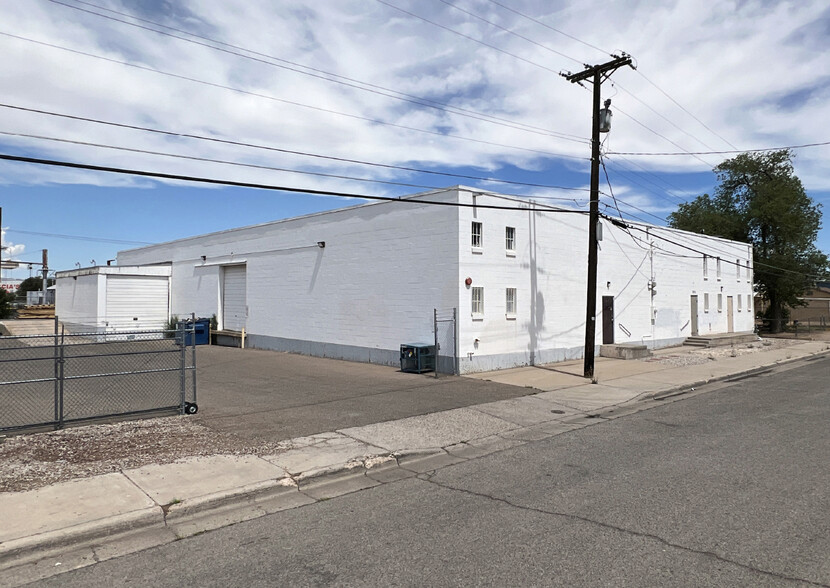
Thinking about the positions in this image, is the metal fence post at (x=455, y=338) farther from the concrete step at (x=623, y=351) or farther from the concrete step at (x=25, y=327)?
the concrete step at (x=25, y=327)

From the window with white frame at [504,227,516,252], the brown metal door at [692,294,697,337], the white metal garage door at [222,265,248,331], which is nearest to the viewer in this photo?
the window with white frame at [504,227,516,252]

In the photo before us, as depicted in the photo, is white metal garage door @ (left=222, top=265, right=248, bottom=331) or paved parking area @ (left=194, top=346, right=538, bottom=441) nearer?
paved parking area @ (left=194, top=346, right=538, bottom=441)

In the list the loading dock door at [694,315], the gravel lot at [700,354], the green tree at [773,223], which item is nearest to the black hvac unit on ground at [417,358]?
the gravel lot at [700,354]

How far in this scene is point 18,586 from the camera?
4.36m

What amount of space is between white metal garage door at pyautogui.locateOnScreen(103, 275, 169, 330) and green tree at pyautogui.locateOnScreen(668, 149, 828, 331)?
42546 millimetres

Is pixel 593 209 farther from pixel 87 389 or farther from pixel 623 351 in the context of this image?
pixel 87 389

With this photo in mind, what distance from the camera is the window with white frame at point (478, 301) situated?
17.3 metres

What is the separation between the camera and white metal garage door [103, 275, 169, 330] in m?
30.0

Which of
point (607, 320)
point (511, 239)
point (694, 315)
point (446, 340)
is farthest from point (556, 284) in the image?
point (694, 315)

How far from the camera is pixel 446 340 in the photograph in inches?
669

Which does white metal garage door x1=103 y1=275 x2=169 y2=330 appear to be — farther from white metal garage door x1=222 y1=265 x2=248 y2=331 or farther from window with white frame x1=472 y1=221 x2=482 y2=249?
window with white frame x1=472 y1=221 x2=482 y2=249

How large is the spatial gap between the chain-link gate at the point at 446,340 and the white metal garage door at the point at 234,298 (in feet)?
40.9

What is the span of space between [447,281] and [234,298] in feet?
47.0

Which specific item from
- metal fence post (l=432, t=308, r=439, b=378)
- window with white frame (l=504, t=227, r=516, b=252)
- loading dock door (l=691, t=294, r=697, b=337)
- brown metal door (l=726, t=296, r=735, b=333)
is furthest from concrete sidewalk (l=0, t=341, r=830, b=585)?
brown metal door (l=726, t=296, r=735, b=333)
